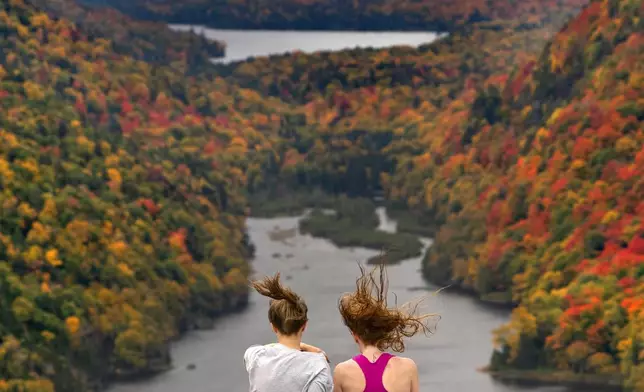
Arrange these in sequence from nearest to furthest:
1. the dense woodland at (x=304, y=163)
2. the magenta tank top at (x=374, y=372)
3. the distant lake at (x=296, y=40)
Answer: the magenta tank top at (x=374, y=372)
the dense woodland at (x=304, y=163)
the distant lake at (x=296, y=40)

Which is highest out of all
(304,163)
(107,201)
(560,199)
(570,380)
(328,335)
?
(560,199)

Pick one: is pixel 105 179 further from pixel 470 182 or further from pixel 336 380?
pixel 336 380

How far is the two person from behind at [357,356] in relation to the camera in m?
7.11

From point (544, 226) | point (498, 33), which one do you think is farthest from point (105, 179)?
point (498, 33)

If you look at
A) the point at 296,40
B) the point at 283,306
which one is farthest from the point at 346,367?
the point at 296,40

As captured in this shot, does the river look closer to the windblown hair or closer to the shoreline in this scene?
the shoreline

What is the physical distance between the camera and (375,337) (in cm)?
720

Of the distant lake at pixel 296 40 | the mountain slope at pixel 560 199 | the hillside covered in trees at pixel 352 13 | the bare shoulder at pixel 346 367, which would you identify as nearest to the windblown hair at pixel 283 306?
the bare shoulder at pixel 346 367

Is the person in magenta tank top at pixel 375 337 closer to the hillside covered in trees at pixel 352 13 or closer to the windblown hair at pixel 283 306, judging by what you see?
the windblown hair at pixel 283 306

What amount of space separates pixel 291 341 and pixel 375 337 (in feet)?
1.28

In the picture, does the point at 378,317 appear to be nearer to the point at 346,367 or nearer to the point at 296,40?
the point at 346,367

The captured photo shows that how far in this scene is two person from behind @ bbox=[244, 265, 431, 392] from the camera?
7109 millimetres

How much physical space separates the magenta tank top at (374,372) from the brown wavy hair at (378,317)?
0.07 meters

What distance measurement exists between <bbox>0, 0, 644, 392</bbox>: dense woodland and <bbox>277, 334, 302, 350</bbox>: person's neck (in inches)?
1454
